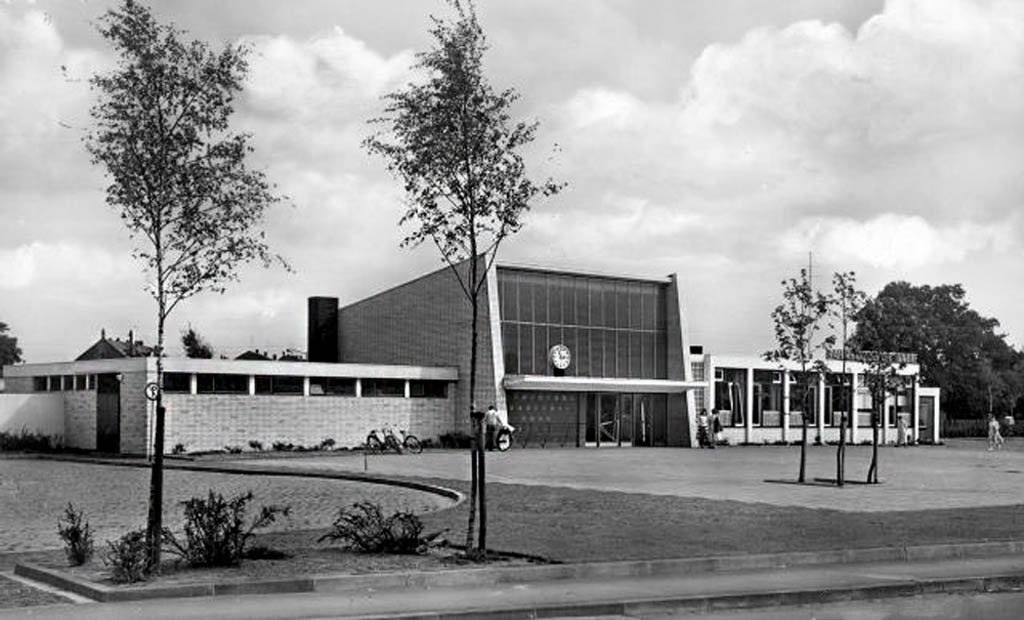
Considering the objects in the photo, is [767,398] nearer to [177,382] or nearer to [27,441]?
[177,382]

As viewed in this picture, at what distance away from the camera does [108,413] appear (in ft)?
141

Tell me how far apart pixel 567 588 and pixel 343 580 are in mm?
2133

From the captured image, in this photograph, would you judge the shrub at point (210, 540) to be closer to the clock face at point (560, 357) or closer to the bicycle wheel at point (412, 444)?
the bicycle wheel at point (412, 444)

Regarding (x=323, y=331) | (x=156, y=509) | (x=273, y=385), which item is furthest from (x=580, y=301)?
(x=156, y=509)

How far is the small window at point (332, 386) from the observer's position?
44750mm

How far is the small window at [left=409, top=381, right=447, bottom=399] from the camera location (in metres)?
47.6

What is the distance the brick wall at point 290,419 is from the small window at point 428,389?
0.89ft

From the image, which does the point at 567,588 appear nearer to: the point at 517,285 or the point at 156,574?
the point at 156,574

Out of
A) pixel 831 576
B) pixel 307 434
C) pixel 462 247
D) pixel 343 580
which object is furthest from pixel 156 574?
pixel 307 434

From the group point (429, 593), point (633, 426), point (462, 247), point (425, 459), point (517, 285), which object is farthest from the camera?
point (633, 426)

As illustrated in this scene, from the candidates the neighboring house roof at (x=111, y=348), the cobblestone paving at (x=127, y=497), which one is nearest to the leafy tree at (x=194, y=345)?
the neighboring house roof at (x=111, y=348)

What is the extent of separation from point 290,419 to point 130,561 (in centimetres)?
3276

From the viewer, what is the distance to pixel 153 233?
1247 cm

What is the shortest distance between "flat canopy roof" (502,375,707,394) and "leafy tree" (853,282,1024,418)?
43655mm
